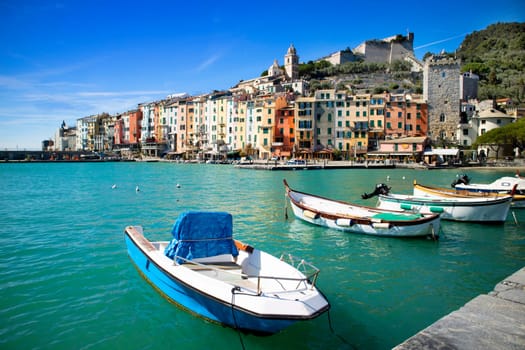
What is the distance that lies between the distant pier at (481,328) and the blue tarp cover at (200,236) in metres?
5.48

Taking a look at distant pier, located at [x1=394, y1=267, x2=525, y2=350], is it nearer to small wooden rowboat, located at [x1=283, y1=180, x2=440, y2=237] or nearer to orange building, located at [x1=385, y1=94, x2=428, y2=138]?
small wooden rowboat, located at [x1=283, y1=180, x2=440, y2=237]

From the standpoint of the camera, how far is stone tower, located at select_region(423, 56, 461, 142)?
76.6 m

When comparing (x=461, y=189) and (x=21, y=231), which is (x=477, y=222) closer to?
(x=461, y=189)

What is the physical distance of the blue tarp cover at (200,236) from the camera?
930cm

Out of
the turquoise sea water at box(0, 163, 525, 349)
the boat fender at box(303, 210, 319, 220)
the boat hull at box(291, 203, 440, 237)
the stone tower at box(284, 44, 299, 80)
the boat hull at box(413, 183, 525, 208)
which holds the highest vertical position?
the stone tower at box(284, 44, 299, 80)

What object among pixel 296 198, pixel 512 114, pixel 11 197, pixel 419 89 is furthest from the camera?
pixel 419 89

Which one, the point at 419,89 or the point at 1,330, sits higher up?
the point at 419,89

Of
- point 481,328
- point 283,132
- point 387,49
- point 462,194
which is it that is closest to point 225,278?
point 481,328

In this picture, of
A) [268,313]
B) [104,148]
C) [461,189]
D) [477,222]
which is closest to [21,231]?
[268,313]

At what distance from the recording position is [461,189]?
89.2ft

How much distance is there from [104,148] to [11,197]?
10880 cm

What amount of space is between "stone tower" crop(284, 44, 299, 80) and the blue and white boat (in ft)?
370

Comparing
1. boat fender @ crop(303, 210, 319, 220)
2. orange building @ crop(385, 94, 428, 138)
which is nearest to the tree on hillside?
orange building @ crop(385, 94, 428, 138)

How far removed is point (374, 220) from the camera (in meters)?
16.2
